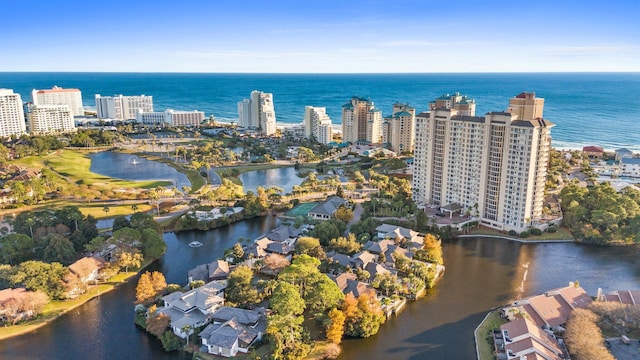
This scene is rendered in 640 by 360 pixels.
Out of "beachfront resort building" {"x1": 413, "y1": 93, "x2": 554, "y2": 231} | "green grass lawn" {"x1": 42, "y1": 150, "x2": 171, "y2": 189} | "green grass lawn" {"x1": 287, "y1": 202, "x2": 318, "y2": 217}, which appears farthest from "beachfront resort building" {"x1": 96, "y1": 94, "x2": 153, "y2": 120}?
"beachfront resort building" {"x1": 413, "y1": 93, "x2": 554, "y2": 231}

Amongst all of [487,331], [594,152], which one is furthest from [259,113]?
[487,331]

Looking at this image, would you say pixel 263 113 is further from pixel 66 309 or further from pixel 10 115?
pixel 66 309

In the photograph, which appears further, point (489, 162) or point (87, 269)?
point (489, 162)

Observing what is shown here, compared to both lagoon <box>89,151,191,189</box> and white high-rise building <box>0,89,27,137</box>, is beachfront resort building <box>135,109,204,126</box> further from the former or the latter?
lagoon <box>89,151,191,189</box>

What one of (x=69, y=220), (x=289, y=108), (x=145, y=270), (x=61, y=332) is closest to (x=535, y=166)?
(x=145, y=270)

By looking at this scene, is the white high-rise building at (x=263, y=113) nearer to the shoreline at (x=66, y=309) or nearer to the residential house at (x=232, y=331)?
the shoreline at (x=66, y=309)

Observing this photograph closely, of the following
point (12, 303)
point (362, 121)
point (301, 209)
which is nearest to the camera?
point (12, 303)
